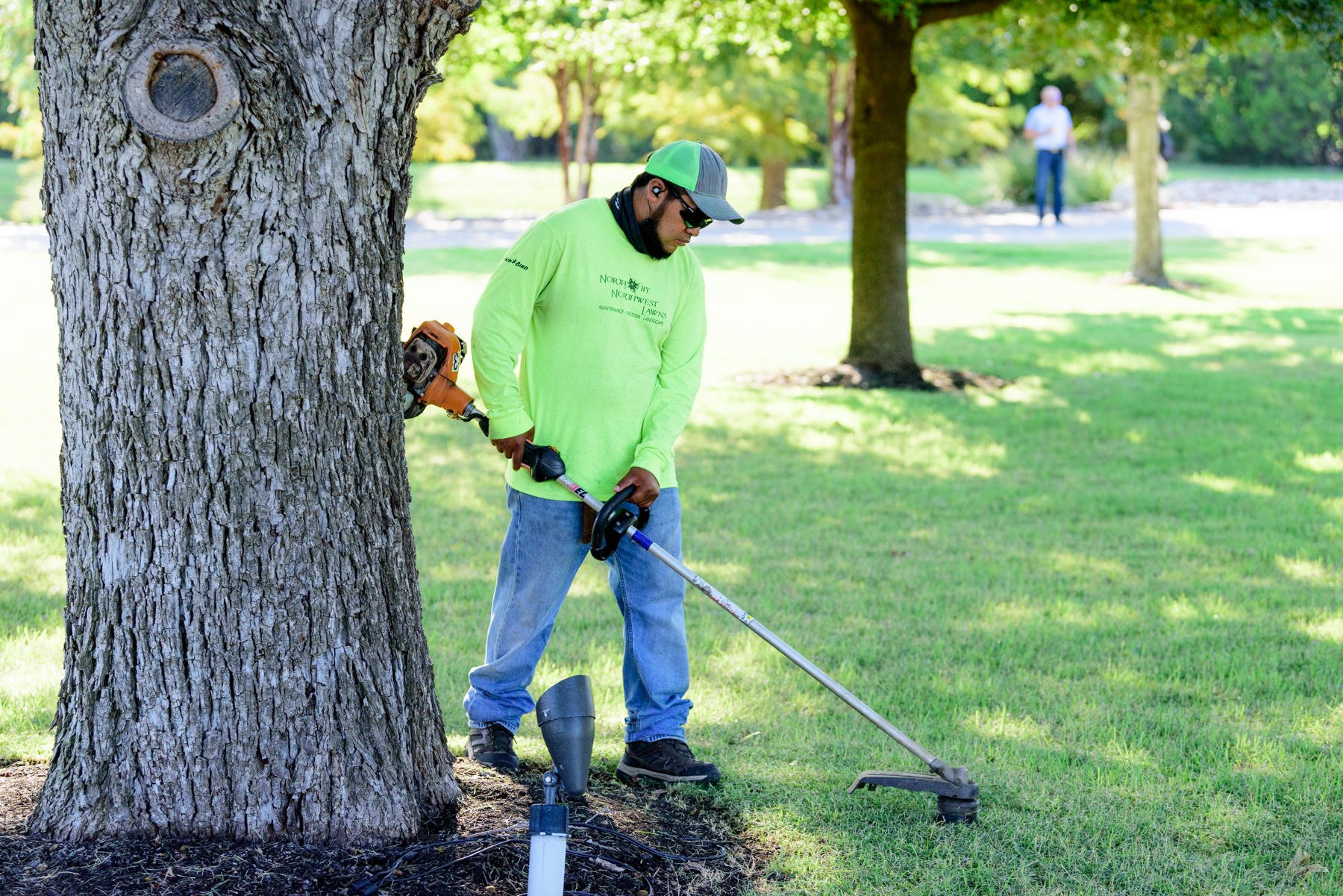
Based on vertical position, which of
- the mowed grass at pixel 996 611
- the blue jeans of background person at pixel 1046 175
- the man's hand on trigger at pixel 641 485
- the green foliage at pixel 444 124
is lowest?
the mowed grass at pixel 996 611

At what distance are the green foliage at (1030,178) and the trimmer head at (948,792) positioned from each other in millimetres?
26868

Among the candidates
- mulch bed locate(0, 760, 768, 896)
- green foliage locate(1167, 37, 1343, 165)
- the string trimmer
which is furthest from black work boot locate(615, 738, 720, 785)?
green foliage locate(1167, 37, 1343, 165)

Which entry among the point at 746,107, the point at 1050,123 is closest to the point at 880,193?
the point at 1050,123

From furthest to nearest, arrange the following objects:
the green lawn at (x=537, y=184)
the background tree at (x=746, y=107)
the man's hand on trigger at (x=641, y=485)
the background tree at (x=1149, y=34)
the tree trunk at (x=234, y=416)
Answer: the green lawn at (x=537, y=184), the background tree at (x=746, y=107), the background tree at (x=1149, y=34), the man's hand on trigger at (x=641, y=485), the tree trunk at (x=234, y=416)

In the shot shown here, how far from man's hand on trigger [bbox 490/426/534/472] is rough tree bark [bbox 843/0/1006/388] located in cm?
722

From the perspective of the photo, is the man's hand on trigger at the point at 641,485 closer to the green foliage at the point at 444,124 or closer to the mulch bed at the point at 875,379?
the mulch bed at the point at 875,379

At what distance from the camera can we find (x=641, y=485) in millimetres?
3934

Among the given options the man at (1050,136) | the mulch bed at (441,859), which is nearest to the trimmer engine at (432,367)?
the mulch bed at (441,859)

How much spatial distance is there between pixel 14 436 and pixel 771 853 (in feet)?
22.5

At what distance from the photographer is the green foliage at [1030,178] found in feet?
96.4

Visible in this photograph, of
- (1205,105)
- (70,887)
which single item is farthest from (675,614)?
(1205,105)

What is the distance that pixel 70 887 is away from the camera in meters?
3.19

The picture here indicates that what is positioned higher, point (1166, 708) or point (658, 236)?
point (658, 236)

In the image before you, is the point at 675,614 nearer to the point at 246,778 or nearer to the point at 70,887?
the point at 246,778
